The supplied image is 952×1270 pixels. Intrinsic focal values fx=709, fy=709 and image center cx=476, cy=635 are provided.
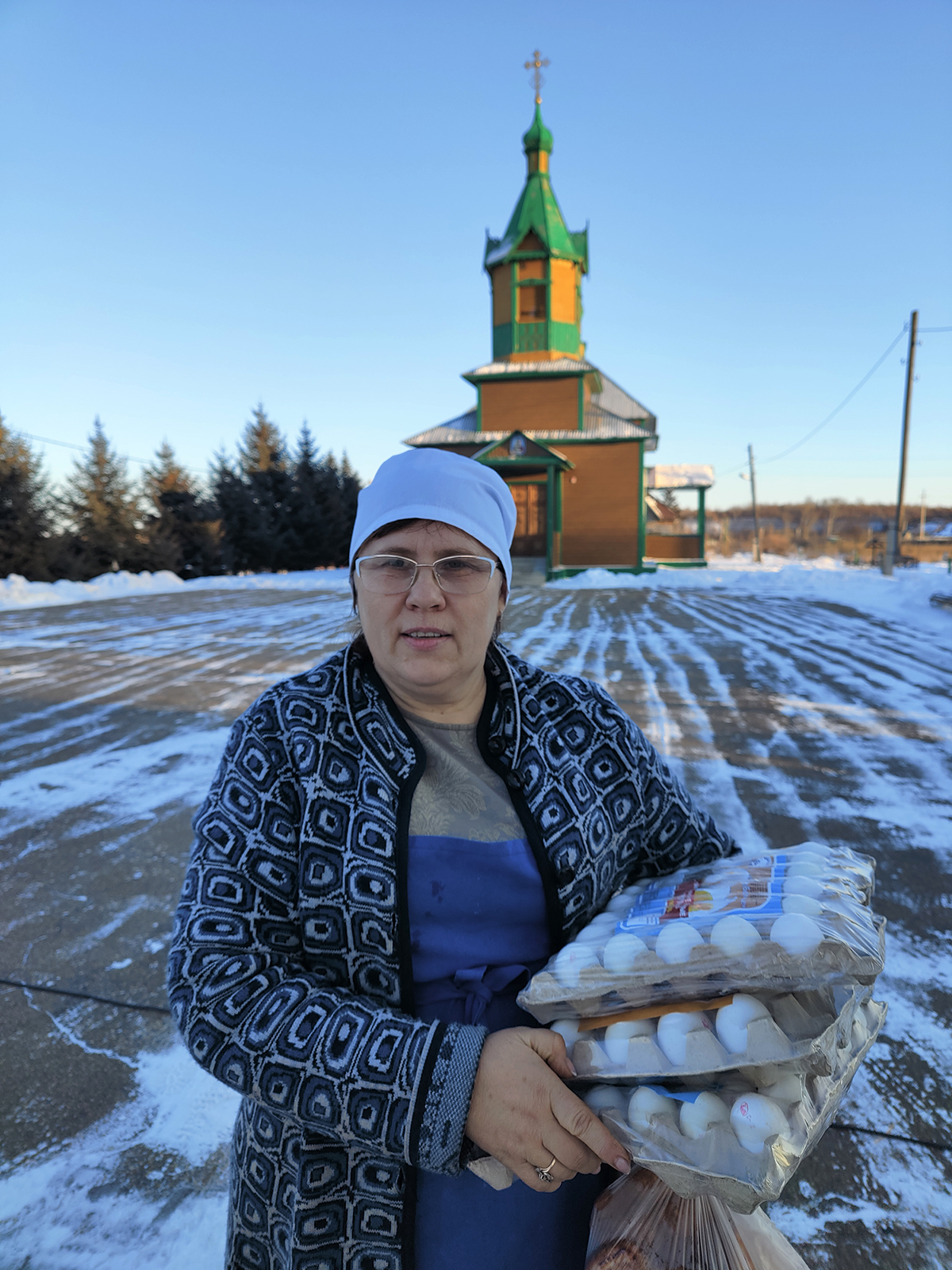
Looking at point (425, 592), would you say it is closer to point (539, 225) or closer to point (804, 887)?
point (804, 887)

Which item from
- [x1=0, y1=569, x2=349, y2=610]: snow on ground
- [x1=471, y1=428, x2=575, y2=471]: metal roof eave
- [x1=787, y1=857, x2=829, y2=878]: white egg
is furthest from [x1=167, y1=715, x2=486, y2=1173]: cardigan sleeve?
[x1=471, y1=428, x2=575, y2=471]: metal roof eave

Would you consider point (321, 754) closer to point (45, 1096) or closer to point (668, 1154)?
point (668, 1154)

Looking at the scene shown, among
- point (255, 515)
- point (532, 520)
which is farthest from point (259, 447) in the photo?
point (532, 520)

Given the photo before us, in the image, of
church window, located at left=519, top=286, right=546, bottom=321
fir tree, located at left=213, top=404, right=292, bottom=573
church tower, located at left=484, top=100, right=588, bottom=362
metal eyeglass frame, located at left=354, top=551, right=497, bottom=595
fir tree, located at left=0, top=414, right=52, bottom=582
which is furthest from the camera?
fir tree, located at left=213, top=404, right=292, bottom=573

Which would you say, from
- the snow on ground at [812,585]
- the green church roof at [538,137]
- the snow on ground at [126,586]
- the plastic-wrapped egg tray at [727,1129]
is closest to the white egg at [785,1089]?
the plastic-wrapped egg tray at [727,1129]

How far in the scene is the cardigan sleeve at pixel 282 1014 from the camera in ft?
3.19

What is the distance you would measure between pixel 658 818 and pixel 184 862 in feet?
8.96

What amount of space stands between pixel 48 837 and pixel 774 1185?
151 inches

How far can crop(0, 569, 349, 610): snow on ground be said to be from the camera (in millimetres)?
14336

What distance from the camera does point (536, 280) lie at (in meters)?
22.8

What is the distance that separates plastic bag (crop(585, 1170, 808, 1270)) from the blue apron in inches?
6.3

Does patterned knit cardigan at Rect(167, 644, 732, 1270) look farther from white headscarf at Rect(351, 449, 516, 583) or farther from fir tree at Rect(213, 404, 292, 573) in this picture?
fir tree at Rect(213, 404, 292, 573)

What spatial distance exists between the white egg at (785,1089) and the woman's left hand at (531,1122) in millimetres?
218

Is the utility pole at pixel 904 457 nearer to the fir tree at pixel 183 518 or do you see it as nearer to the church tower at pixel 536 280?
the church tower at pixel 536 280
